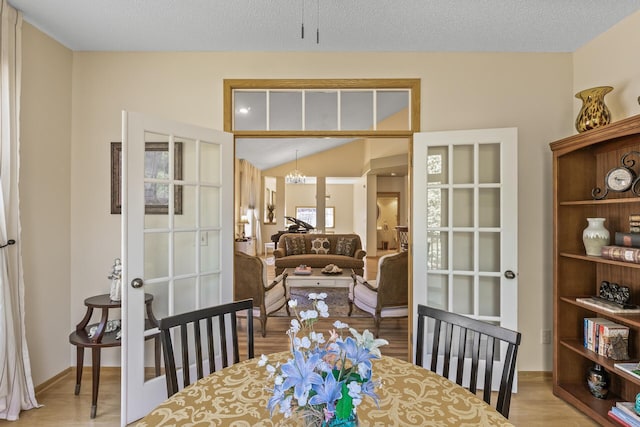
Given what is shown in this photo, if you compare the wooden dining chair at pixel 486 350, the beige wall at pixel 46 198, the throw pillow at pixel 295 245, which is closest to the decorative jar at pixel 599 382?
the wooden dining chair at pixel 486 350

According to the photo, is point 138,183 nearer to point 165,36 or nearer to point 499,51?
point 165,36

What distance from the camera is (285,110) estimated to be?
280cm

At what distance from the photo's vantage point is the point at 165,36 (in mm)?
2518

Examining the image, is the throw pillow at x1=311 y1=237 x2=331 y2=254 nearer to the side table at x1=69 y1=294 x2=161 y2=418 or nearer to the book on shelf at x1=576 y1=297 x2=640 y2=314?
the side table at x1=69 y1=294 x2=161 y2=418

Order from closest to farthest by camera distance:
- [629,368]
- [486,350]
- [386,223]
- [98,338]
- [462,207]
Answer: [486,350] < [629,368] < [98,338] < [462,207] < [386,223]

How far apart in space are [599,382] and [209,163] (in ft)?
10.4

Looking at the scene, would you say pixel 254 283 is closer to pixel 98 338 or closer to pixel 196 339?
pixel 98 338

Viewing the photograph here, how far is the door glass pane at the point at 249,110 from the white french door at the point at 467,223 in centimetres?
127

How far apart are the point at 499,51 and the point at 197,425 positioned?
10.5 feet

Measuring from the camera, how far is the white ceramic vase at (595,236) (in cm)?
225

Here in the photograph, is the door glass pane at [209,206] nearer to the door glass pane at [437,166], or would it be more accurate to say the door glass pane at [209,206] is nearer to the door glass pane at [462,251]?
the door glass pane at [437,166]

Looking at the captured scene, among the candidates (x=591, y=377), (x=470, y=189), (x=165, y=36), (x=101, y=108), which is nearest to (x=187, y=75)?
(x=165, y=36)

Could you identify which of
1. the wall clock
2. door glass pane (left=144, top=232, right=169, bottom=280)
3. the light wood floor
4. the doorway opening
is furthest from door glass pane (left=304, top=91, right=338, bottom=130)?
the doorway opening

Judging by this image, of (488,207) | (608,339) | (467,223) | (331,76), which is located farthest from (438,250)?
(331,76)
